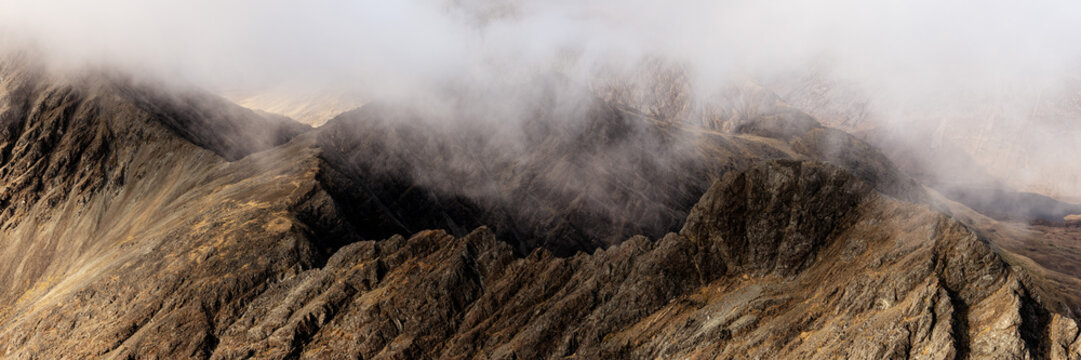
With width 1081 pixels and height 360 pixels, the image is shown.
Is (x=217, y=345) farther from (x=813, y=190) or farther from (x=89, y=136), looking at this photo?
(x=89, y=136)

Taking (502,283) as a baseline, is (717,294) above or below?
above

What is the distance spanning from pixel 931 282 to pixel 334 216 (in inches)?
4346

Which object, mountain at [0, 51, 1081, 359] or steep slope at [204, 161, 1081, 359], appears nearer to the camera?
steep slope at [204, 161, 1081, 359]

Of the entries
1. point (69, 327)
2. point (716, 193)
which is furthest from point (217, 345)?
point (716, 193)

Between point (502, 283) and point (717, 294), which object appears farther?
point (502, 283)

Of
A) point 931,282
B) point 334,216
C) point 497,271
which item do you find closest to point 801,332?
point 931,282

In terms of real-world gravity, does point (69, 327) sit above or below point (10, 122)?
below

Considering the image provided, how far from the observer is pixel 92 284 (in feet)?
339

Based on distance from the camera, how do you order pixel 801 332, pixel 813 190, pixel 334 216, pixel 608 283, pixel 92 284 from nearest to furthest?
pixel 801 332, pixel 813 190, pixel 608 283, pixel 92 284, pixel 334 216

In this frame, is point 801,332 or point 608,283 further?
point 608,283

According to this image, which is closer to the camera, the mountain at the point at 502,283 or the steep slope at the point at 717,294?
the steep slope at the point at 717,294

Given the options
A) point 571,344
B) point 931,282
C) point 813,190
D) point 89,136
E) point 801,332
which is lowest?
point 571,344

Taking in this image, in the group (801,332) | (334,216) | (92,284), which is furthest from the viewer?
(334,216)

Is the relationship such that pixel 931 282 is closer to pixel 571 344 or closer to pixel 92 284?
pixel 571 344
